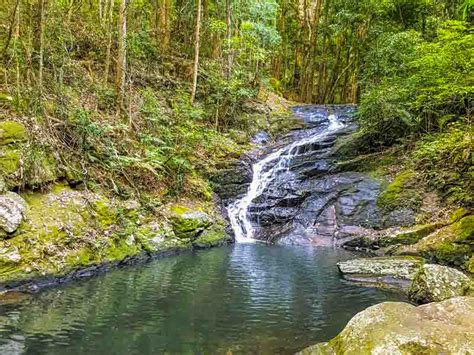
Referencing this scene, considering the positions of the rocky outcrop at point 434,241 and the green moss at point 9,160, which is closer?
the green moss at point 9,160

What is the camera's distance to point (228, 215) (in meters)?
15.5

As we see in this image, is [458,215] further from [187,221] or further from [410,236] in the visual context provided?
[187,221]

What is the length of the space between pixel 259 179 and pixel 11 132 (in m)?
9.26

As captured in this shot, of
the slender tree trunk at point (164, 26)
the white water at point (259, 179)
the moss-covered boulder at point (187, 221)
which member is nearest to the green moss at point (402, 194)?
the white water at point (259, 179)

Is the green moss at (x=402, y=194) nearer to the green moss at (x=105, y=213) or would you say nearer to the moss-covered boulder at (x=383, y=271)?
the moss-covered boulder at (x=383, y=271)

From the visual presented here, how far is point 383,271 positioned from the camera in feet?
32.7

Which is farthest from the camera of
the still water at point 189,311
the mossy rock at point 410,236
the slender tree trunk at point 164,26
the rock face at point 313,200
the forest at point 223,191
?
the slender tree trunk at point 164,26

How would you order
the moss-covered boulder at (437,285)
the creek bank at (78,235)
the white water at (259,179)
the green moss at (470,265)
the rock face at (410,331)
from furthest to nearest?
1. the white water at (259,179)
2. the green moss at (470,265)
3. the creek bank at (78,235)
4. the moss-covered boulder at (437,285)
5. the rock face at (410,331)

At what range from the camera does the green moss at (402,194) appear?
14062mm

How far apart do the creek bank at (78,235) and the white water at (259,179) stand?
2.15 meters

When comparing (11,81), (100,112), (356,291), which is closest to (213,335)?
(356,291)

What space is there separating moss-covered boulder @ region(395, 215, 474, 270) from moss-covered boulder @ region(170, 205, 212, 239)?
5580mm

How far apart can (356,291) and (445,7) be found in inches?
625

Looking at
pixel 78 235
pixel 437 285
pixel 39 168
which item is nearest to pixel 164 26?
pixel 39 168
